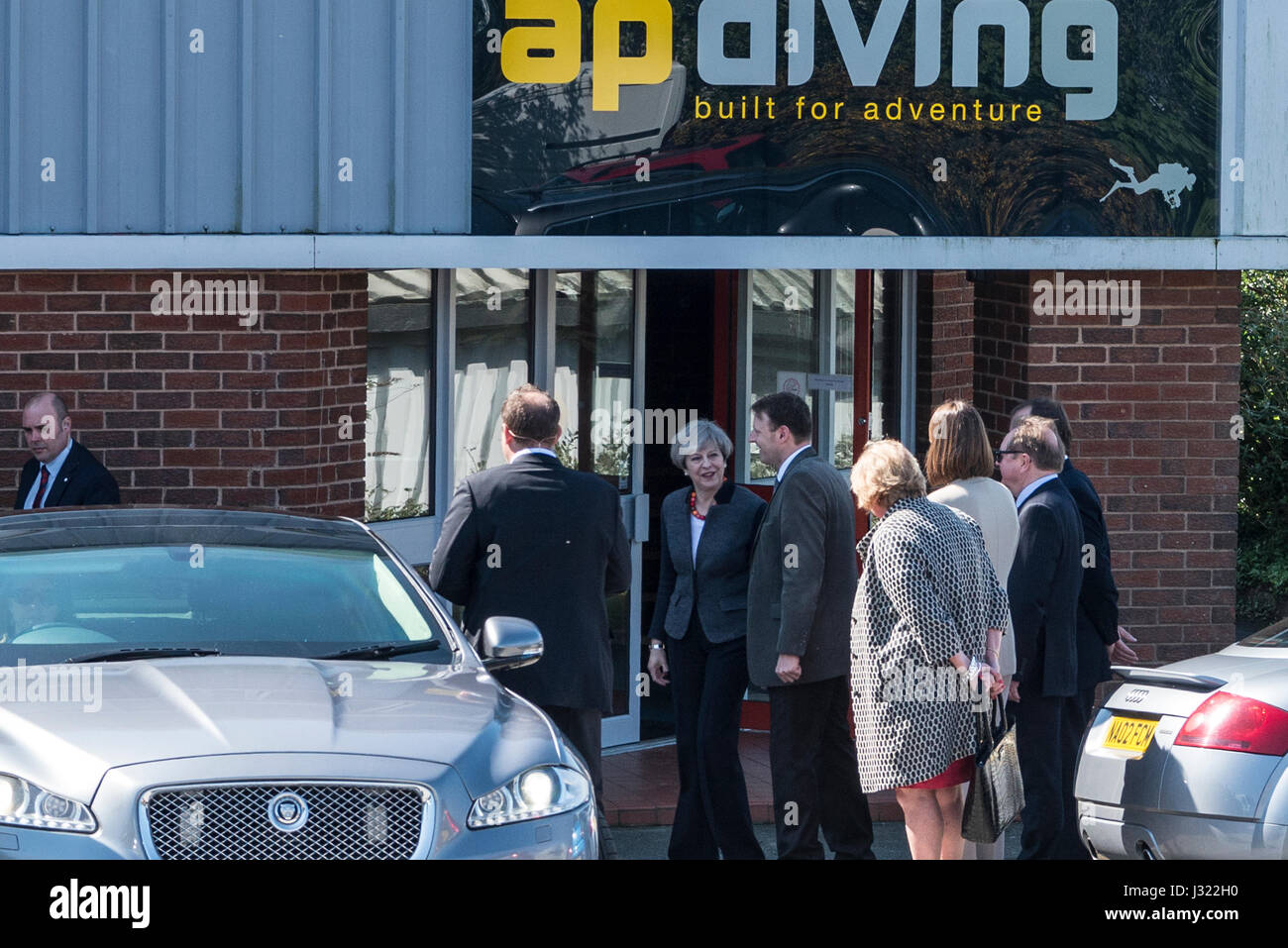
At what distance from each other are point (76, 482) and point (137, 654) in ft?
9.20

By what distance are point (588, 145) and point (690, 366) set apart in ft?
5.61

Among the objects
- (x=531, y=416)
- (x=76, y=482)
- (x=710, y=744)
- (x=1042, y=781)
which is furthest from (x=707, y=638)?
(x=76, y=482)

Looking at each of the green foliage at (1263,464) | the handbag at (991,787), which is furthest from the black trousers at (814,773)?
the green foliage at (1263,464)

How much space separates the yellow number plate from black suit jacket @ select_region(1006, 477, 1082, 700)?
1.34 feet

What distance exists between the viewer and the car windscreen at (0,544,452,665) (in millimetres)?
5141

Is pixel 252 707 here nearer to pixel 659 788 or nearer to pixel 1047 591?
pixel 1047 591

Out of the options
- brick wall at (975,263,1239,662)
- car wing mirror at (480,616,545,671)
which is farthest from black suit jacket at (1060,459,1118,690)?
car wing mirror at (480,616,545,671)

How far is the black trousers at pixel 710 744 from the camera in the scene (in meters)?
6.75

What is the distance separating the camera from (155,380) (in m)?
8.05

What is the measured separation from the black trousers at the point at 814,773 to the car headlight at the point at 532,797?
72.3 inches

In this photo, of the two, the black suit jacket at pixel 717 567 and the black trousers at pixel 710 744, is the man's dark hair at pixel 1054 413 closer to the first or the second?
the black suit jacket at pixel 717 567

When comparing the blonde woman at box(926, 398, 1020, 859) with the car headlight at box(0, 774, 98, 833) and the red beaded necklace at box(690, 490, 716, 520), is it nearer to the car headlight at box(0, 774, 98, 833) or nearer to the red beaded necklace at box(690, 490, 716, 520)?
the red beaded necklace at box(690, 490, 716, 520)

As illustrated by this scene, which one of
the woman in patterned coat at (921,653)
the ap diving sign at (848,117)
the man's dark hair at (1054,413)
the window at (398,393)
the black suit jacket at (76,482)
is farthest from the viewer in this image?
the window at (398,393)

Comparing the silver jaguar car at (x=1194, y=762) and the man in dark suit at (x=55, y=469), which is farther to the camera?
the man in dark suit at (x=55, y=469)
